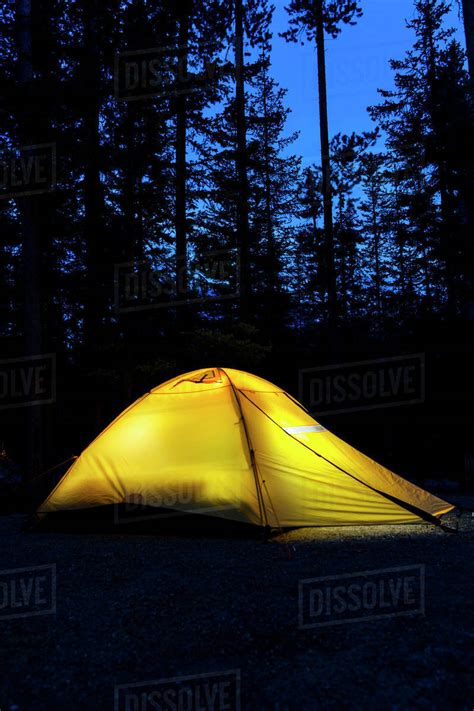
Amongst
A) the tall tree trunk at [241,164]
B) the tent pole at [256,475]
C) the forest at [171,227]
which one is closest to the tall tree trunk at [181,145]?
the forest at [171,227]

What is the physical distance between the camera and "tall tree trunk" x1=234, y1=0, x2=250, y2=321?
16047 mm

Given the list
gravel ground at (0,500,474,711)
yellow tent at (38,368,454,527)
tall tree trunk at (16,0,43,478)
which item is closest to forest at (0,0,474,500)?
tall tree trunk at (16,0,43,478)

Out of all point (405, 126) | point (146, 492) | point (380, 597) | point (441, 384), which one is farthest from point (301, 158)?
point (380, 597)

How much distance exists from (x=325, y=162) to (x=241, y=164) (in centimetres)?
272

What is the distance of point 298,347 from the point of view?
17.7m

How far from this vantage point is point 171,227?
1584 cm

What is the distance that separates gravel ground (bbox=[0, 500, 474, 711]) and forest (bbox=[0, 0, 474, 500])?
4440 mm

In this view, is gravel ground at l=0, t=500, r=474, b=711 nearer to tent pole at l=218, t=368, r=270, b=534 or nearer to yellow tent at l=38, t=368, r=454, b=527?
tent pole at l=218, t=368, r=270, b=534

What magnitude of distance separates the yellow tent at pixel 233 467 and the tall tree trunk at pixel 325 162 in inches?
348

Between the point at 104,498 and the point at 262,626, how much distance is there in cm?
338

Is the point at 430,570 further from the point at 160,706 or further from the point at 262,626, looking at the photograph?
the point at 160,706

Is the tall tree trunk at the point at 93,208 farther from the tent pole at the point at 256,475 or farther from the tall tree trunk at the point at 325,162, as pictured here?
the tall tree trunk at the point at 325,162

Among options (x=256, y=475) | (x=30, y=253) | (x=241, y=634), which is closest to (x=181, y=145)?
(x=30, y=253)

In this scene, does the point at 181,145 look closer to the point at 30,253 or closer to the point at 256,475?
the point at 30,253
